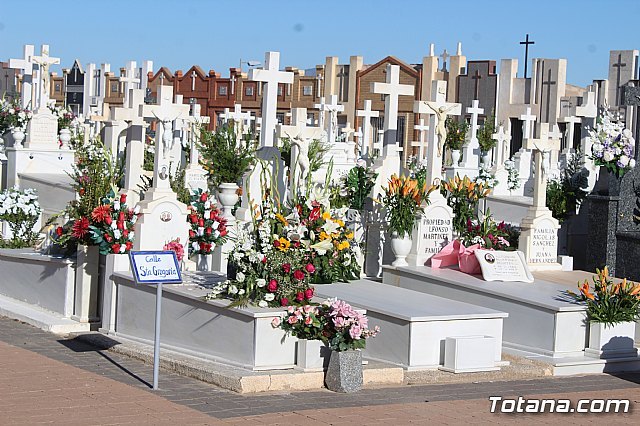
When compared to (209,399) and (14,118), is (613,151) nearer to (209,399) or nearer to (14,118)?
(209,399)

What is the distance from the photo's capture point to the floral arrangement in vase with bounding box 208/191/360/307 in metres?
11.0

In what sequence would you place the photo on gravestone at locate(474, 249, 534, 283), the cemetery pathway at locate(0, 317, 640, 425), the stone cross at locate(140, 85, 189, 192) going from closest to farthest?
the cemetery pathway at locate(0, 317, 640, 425) < the stone cross at locate(140, 85, 189, 192) < the photo on gravestone at locate(474, 249, 534, 283)

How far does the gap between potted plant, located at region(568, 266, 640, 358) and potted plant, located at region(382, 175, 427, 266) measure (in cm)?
301

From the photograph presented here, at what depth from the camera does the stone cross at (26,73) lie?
25.5 m

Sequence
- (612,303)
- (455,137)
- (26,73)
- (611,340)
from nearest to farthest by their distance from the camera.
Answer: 1. (612,303)
2. (611,340)
3. (26,73)
4. (455,137)

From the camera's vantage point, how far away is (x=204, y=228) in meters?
Answer: 14.3

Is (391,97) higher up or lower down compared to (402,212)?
higher up

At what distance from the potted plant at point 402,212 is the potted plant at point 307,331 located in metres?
4.59

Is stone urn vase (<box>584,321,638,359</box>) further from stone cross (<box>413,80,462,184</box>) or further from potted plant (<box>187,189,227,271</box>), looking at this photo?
potted plant (<box>187,189,227,271</box>)

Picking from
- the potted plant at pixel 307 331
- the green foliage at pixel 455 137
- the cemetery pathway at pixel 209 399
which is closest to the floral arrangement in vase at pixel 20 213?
the cemetery pathway at pixel 209 399

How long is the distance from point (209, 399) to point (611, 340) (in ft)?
17.5

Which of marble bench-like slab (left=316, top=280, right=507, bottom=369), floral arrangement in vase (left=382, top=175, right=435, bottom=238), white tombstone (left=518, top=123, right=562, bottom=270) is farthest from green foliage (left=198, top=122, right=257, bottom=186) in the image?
marble bench-like slab (left=316, top=280, right=507, bottom=369)

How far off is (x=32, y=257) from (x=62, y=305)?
1001 millimetres

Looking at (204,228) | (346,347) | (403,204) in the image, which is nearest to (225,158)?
(403,204)
